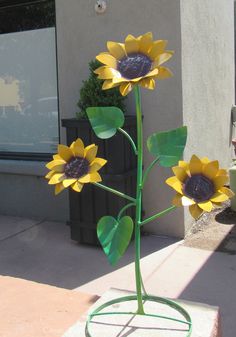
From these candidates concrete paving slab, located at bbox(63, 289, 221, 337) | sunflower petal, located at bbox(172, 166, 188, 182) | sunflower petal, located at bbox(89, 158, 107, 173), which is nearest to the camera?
sunflower petal, located at bbox(172, 166, 188, 182)

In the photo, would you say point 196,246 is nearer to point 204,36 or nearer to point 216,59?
point 204,36

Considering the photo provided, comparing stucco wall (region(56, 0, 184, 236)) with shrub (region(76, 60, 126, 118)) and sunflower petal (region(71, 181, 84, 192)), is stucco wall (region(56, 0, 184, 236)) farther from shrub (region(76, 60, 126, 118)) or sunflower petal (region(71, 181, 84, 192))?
sunflower petal (region(71, 181, 84, 192))

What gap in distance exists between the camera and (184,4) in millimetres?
4602

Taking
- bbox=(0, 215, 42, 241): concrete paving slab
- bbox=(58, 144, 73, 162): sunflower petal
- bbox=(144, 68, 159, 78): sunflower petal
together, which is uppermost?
bbox=(144, 68, 159, 78): sunflower petal

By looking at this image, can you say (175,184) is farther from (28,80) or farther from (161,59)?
(28,80)

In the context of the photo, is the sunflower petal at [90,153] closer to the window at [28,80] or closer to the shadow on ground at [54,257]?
the shadow on ground at [54,257]

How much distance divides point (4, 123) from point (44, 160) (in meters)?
0.94

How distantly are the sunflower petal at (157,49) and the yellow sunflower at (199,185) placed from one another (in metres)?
0.44

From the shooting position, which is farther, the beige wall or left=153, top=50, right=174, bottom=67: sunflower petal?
the beige wall

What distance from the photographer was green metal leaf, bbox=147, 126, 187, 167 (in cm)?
188

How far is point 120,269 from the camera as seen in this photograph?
3969 mm

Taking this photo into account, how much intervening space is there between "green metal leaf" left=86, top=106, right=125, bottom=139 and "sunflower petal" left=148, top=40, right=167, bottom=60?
0.28m

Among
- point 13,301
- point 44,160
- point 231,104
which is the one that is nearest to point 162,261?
point 13,301

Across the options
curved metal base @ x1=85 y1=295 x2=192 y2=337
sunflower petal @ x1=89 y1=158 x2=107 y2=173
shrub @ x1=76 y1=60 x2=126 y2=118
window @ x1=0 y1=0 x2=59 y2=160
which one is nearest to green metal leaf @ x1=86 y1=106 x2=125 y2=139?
sunflower petal @ x1=89 y1=158 x2=107 y2=173
